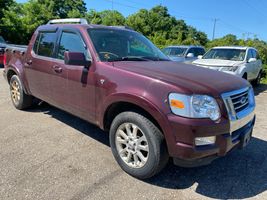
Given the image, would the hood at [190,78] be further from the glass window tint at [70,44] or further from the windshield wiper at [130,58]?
the glass window tint at [70,44]

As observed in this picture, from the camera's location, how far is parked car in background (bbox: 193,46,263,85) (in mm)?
9211

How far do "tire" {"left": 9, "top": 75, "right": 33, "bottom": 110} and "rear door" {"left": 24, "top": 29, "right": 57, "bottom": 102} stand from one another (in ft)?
1.46

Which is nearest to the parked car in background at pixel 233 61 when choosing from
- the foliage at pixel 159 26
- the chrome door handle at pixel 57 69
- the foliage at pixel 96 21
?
the chrome door handle at pixel 57 69

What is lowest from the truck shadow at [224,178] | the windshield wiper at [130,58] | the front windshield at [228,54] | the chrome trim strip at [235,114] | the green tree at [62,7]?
the truck shadow at [224,178]

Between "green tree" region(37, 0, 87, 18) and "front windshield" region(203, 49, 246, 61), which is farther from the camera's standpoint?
"green tree" region(37, 0, 87, 18)

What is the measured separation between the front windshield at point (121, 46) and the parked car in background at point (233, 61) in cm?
504

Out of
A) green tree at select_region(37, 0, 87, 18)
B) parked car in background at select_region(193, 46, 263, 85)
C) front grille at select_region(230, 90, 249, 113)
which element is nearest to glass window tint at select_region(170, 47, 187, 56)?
parked car in background at select_region(193, 46, 263, 85)

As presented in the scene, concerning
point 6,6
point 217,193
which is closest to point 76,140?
point 217,193

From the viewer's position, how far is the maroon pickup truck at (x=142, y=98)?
294 cm

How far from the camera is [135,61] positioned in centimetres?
396

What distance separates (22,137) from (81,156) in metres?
1.27

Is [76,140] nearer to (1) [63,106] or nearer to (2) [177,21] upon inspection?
(1) [63,106]

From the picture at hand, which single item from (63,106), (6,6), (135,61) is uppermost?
(6,6)

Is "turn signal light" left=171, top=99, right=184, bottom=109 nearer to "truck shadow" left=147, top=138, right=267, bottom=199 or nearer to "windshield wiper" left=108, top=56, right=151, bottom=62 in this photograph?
"truck shadow" left=147, top=138, right=267, bottom=199
